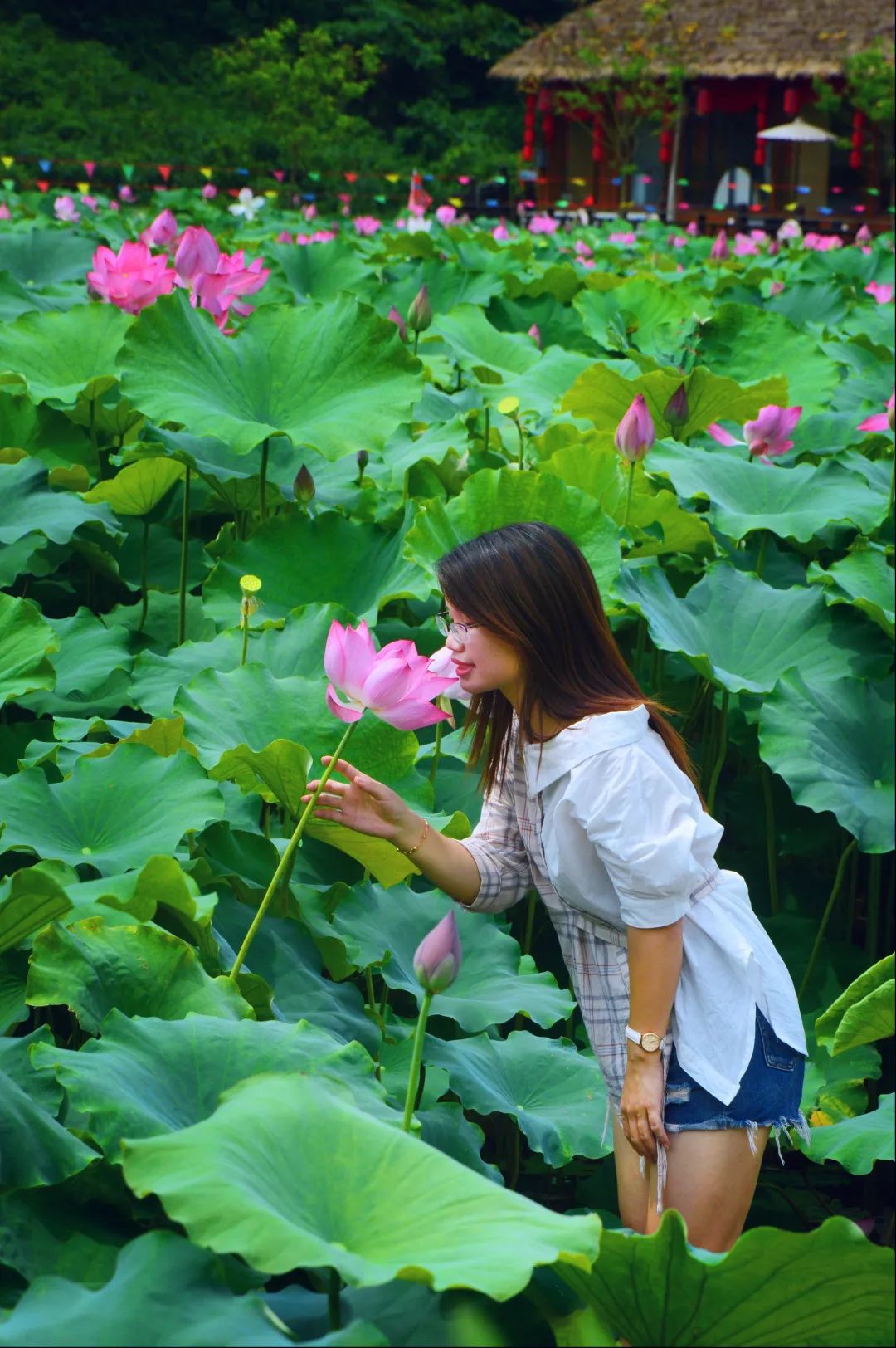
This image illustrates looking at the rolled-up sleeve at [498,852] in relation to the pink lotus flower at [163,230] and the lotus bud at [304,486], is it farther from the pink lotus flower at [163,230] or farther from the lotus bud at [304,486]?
the pink lotus flower at [163,230]

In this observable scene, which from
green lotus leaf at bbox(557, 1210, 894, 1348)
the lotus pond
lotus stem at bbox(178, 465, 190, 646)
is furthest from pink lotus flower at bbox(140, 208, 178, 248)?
green lotus leaf at bbox(557, 1210, 894, 1348)

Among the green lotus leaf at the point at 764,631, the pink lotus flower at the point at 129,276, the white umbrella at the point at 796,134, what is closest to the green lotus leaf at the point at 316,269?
the pink lotus flower at the point at 129,276

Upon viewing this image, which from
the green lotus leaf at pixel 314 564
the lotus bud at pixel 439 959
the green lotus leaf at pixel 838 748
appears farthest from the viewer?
the green lotus leaf at pixel 314 564

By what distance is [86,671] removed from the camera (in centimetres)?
189

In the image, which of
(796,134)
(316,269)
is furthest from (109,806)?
(796,134)

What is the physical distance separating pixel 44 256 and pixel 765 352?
184cm

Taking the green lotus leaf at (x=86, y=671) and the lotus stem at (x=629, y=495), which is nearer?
the green lotus leaf at (x=86, y=671)

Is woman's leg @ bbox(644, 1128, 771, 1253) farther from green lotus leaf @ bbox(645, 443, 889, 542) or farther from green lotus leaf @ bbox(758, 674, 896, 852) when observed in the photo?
green lotus leaf @ bbox(645, 443, 889, 542)

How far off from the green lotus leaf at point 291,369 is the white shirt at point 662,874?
87 cm

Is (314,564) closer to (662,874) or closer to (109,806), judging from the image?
(109,806)

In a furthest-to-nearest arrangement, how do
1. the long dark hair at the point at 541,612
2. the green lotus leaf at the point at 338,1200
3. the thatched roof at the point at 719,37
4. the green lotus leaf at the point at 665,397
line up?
1. the thatched roof at the point at 719,37
2. the green lotus leaf at the point at 665,397
3. the long dark hair at the point at 541,612
4. the green lotus leaf at the point at 338,1200

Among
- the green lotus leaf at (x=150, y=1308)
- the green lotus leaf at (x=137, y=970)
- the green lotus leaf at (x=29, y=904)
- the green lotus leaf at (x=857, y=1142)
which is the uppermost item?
the green lotus leaf at (x=29, y=904)

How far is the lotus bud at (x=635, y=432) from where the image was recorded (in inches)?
85.2

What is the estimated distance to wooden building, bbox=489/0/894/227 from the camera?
20547mm
